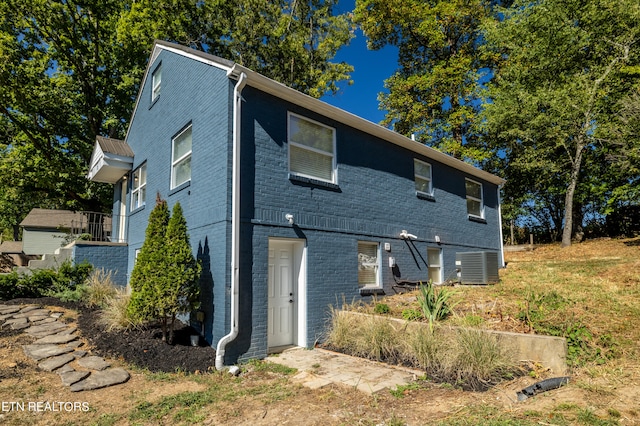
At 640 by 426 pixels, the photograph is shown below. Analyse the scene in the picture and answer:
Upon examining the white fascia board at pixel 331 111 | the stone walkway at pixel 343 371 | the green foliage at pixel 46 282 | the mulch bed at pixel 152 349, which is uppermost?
the white fascia board at pixel 331 111

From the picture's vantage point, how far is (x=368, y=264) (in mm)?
9477

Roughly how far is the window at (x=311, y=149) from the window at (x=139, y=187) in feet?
19.3

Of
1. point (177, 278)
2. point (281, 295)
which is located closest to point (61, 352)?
point (177, 278)

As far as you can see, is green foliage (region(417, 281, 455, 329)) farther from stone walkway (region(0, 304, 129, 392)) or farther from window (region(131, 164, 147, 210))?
window (region(131, 164, 147, 210))

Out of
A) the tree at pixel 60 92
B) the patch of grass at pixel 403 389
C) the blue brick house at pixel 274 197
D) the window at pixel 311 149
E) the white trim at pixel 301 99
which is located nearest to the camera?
the patch of grass at pixel 403 389

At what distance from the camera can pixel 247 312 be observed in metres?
6.71

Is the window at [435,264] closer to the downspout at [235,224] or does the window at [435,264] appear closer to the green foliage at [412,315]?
the green foliage at [412,315]

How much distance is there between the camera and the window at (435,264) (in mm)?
11758

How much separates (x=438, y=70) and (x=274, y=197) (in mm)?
17996

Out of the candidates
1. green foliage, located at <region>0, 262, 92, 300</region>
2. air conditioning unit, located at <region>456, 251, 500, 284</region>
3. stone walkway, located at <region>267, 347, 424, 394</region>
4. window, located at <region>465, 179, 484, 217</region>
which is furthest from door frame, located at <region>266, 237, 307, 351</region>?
window, located at <region>465, 179, 484, 217</region>

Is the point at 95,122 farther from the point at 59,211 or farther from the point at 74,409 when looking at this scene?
the point at 74,409

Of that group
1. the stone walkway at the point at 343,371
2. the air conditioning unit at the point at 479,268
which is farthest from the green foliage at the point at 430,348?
the air conditioning unit at the point at 479,268

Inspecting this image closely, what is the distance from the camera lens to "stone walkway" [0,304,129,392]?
539cm

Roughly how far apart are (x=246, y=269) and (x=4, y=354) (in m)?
4.20
